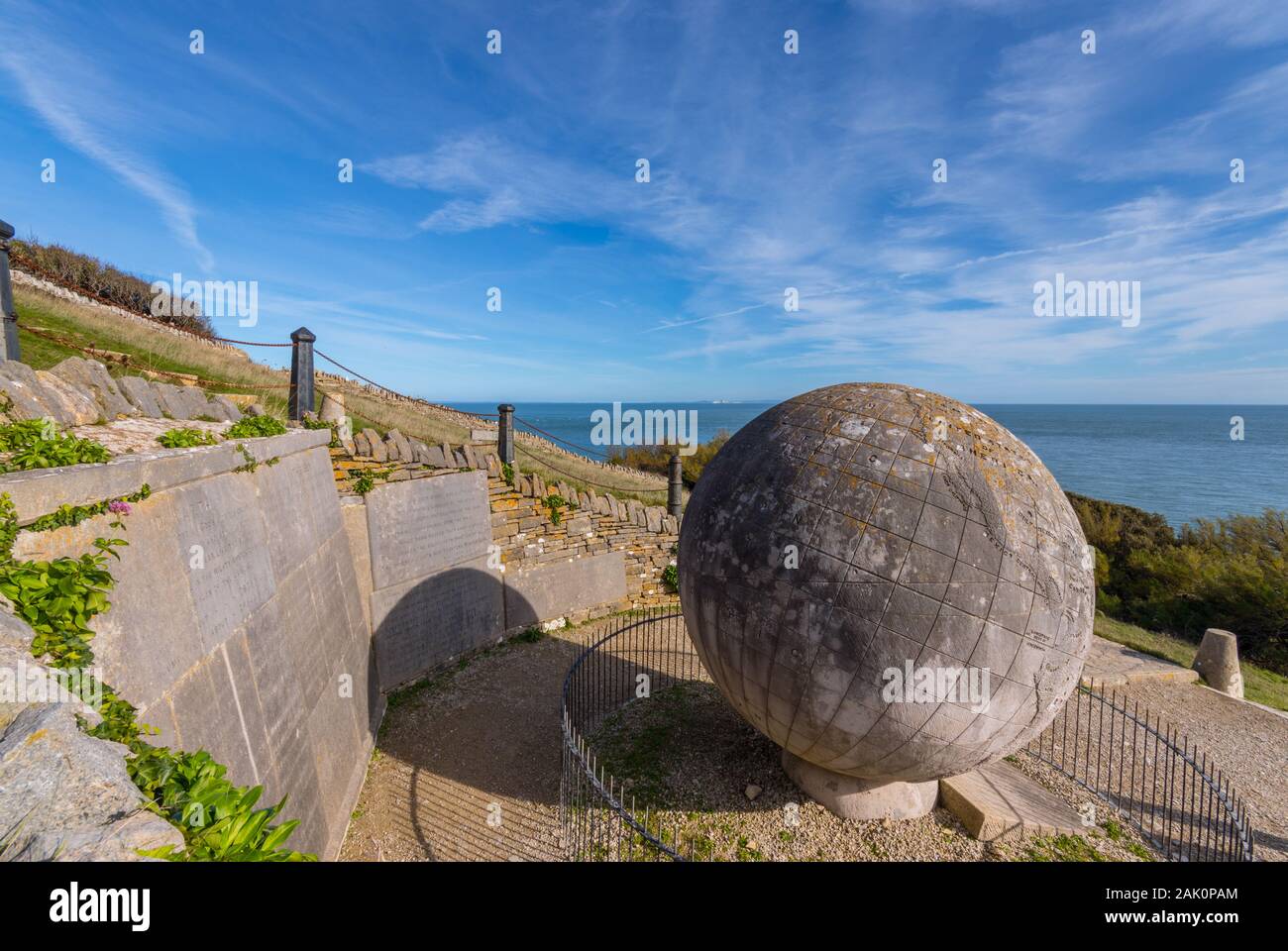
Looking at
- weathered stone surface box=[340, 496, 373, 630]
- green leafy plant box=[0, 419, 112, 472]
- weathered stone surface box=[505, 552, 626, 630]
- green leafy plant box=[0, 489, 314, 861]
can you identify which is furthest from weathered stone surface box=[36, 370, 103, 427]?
weathered stone surface box=[505, 552, 626, 630]

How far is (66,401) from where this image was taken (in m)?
4.50

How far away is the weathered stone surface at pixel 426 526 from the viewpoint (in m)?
8.53

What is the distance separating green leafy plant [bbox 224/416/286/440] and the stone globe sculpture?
15.9 feet

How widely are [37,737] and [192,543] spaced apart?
7.77 feet

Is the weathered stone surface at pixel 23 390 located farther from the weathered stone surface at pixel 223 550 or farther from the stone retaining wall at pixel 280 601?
the weathered stone surface at pixel 223 550

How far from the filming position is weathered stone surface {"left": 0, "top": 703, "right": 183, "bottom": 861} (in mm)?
1567

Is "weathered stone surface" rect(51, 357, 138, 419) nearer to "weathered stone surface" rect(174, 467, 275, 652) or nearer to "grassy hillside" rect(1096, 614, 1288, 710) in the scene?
"weathered stone surface" rect(174, 467, 275, 652)

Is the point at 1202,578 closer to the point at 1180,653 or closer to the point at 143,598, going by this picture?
the point at 1180,653

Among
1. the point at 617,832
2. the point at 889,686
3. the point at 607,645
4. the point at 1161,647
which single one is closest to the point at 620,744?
the point at 617,832

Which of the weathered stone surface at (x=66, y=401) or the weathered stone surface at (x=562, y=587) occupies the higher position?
the weathered stone surface at (x=66, y=401)

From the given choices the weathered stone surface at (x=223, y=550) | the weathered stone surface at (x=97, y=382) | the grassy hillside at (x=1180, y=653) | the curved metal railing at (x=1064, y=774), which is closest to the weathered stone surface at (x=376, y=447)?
the weathered stone surface at (x=97, y=382)

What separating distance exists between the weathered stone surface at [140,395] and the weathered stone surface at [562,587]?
6348 mm

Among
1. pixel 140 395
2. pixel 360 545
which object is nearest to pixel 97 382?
pixel 140 395

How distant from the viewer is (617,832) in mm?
5652
